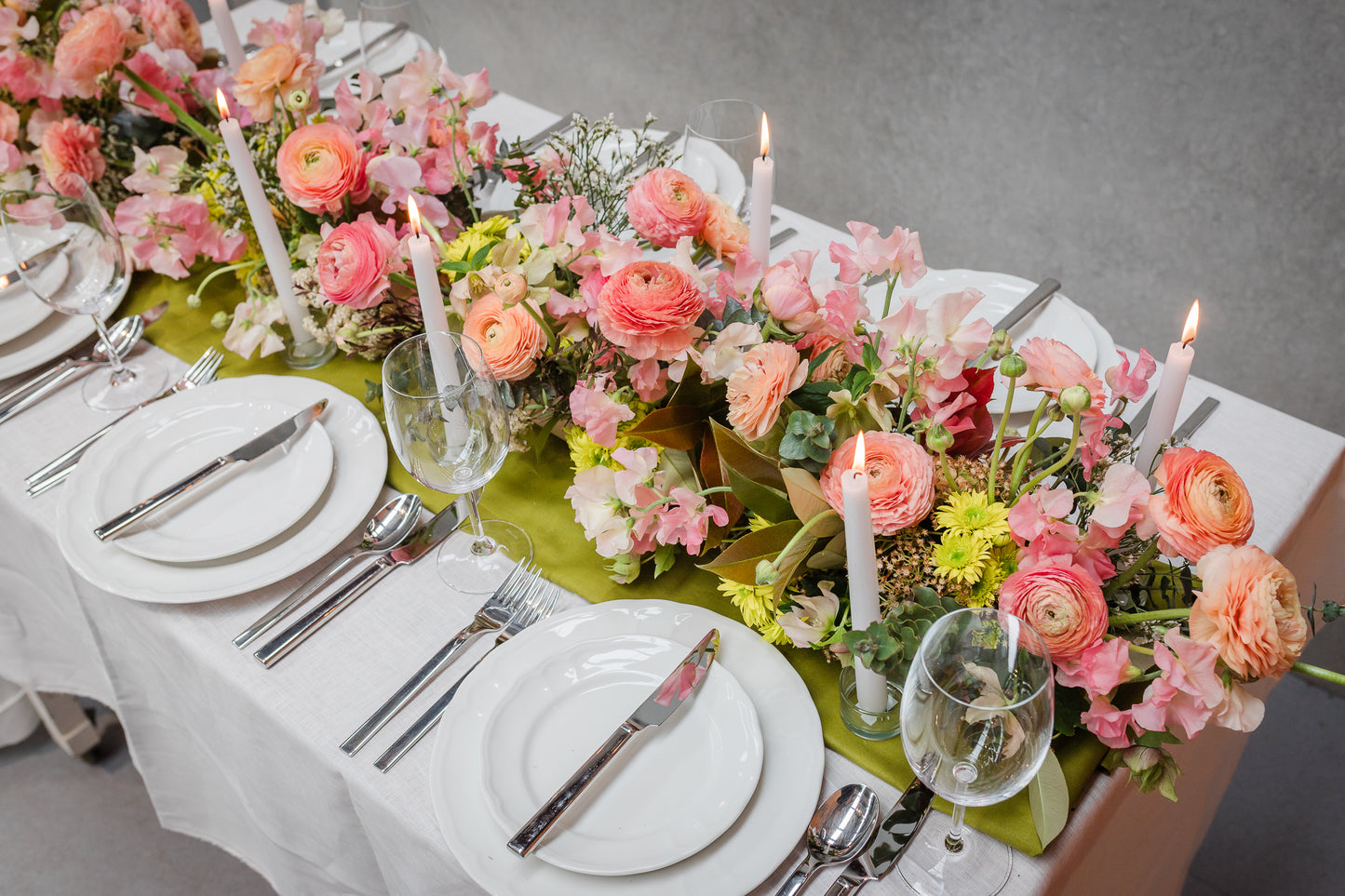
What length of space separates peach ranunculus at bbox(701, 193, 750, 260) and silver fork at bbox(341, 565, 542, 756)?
1.29ft

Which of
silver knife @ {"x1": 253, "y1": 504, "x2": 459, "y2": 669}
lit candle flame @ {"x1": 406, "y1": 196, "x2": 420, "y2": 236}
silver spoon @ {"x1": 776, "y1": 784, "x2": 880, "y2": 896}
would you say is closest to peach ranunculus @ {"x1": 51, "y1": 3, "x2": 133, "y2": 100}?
lit candle flame @ {"x1": 406, "y1": 196, "x2": 420, "y2": 236}

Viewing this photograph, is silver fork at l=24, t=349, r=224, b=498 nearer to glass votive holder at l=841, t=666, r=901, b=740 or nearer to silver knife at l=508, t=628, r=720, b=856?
silver knife at l=508, t=628, r=720, b=856

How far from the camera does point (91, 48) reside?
1.36 meters

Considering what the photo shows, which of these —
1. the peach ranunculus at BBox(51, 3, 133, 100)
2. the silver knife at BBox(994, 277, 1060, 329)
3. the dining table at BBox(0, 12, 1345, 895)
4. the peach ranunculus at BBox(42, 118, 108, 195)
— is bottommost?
the dining table at BBox(0, 12, 1345, 895)

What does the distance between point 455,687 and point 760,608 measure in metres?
0.29

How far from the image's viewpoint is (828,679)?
897mm

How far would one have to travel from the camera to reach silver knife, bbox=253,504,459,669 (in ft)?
3.17

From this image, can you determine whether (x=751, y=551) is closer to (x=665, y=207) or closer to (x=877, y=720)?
(x=877, y=720)

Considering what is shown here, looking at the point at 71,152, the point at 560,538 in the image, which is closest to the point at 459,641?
the point at 560,538

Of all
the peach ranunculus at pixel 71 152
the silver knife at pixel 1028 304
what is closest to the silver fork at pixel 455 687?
the silver knife at pixel 1028 304

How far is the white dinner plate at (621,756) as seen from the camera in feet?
2.51

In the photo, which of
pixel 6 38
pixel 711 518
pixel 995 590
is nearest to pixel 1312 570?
pixel 995 590

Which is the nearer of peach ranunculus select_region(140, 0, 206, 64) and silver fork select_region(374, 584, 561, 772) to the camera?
silver fork select_region(374, 584, 561, 772)

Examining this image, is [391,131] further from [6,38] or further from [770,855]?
[770,855]
